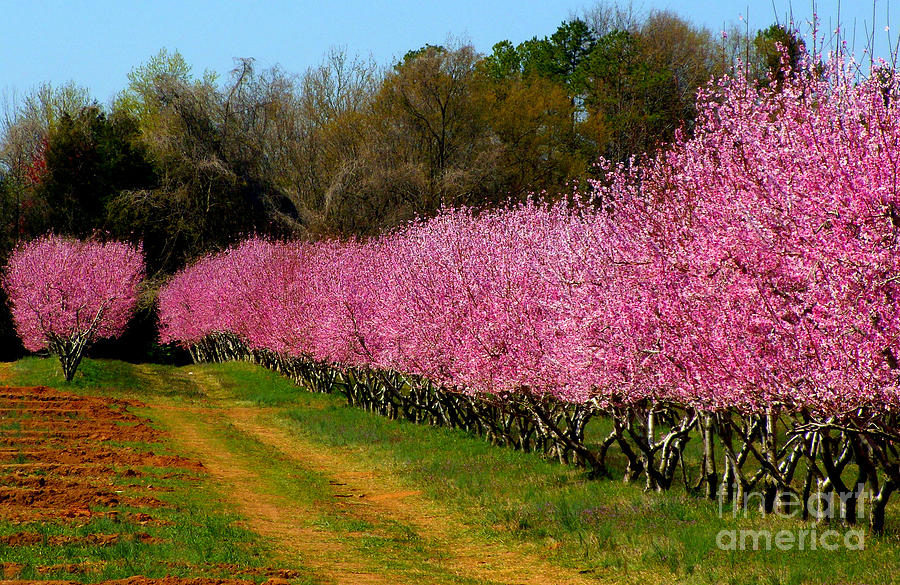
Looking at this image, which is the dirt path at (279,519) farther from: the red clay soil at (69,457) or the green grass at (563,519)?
the red clay soil at (69,457)

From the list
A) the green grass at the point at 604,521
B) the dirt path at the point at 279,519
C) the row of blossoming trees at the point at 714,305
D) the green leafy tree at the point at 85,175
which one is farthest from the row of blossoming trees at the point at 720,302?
the green leafy tree at the point at 85,175

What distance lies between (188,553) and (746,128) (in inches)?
336

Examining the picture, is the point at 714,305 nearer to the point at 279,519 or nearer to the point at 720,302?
the point at 720,302

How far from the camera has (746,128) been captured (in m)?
12.0

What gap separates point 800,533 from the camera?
11.8 meters

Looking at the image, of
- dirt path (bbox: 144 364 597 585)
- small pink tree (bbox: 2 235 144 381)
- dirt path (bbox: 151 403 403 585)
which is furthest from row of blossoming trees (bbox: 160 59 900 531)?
small pink tree (bbox: 2 235 144 381)

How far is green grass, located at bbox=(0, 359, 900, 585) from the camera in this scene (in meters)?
10.6

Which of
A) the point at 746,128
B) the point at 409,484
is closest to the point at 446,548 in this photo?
the point at 409,484

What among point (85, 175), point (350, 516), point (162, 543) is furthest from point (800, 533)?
point (85, 175)

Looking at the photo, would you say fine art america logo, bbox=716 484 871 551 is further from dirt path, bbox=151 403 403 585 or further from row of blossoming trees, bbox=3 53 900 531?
dirt path, bbox=151 403 403 585

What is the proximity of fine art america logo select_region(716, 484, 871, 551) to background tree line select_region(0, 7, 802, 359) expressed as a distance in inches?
1522

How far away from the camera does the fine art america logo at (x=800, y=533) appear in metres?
11.3

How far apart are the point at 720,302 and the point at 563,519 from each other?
4.28m

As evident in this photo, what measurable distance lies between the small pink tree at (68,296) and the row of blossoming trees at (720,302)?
2180cm
